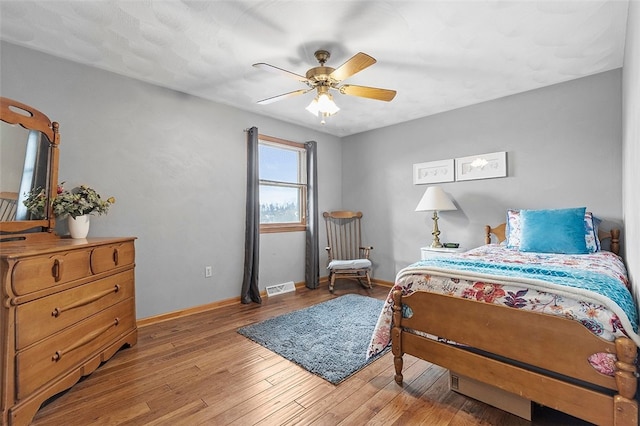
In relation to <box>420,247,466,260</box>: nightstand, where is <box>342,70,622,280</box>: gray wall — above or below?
above

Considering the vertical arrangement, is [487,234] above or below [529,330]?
above

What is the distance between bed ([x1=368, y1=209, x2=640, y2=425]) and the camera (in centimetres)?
118

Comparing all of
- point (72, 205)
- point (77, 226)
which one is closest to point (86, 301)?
point (77, 226)

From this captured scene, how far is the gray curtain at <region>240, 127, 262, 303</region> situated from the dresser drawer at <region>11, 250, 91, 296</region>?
178 cm

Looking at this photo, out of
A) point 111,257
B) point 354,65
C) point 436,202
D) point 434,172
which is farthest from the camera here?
point 434,172

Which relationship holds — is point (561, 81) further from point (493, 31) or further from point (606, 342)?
point (606, 342)

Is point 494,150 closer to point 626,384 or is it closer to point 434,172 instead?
point 434,172

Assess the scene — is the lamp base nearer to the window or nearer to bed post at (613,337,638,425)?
the window

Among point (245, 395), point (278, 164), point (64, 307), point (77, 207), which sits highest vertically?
point (278, 164)

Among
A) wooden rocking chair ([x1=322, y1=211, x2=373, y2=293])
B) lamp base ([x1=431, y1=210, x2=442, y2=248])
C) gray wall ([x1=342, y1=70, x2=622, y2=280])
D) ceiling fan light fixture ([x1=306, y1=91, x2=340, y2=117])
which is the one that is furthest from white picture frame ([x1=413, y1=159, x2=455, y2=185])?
ceiling fan light fixture ([x1=306, y1=91, x2=340, y2=117])

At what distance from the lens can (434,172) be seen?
384cm

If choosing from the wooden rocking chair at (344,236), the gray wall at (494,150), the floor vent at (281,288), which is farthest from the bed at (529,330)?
the wooden rocking chair at (344,236)

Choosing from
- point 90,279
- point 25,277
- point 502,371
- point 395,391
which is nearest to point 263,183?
point 90,279

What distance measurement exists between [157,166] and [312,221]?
2.13 meters
